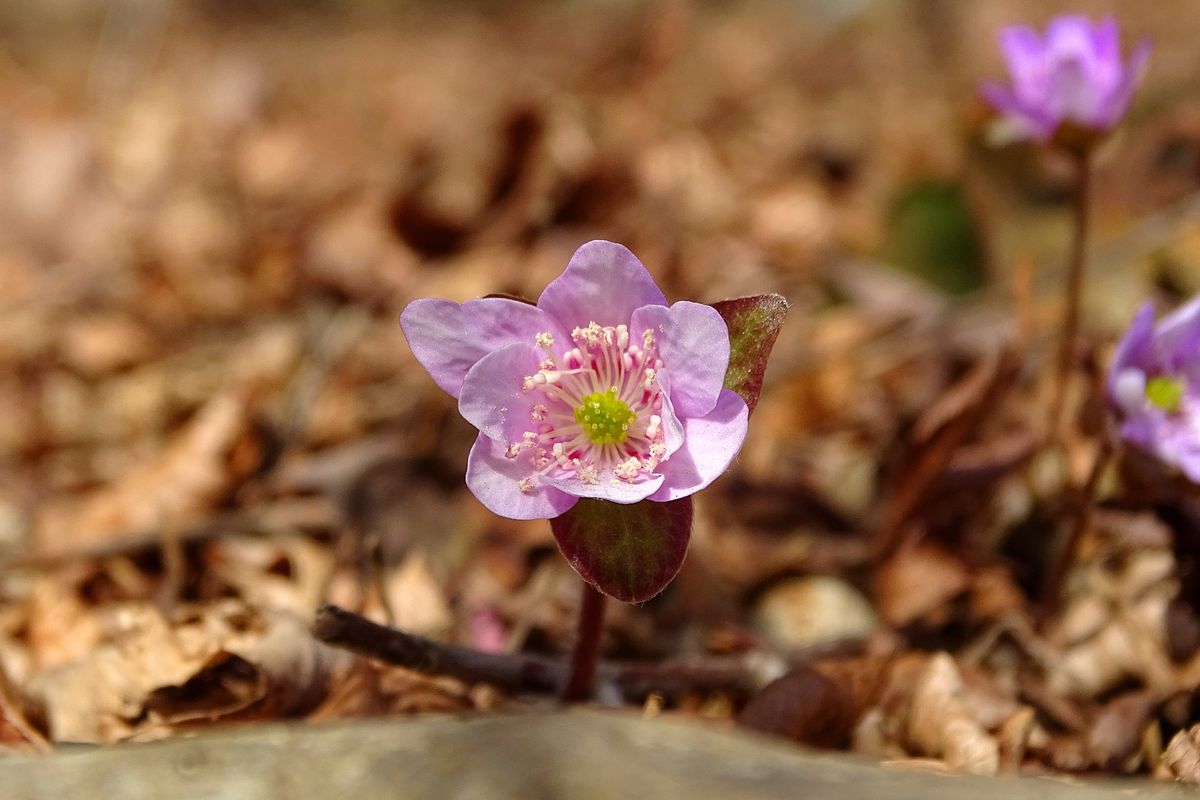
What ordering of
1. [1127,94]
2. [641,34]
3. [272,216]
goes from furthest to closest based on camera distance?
[641,34] < [272,216] < [1127,94]

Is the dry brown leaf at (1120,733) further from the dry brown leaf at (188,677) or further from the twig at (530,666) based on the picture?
the dry brown leaf at (188,677)

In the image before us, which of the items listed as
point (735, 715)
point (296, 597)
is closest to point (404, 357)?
point (296, 597)

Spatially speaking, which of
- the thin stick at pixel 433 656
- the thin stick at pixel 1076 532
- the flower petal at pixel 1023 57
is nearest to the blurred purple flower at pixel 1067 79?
the flower petal at pixel 1023 57

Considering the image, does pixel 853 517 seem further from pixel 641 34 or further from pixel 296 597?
pixel 641 34

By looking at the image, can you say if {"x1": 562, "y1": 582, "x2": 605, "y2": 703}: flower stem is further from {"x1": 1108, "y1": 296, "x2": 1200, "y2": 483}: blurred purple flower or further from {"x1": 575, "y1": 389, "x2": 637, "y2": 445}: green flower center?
{"x1": 1108, "y1": 296, "x2": 1200, "y2": 483}: blurred purple flower

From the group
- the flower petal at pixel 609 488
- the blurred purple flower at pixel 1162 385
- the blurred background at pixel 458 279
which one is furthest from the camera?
the blurred background at pixel 458 279

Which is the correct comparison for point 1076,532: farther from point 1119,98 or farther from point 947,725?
point 1119,98
